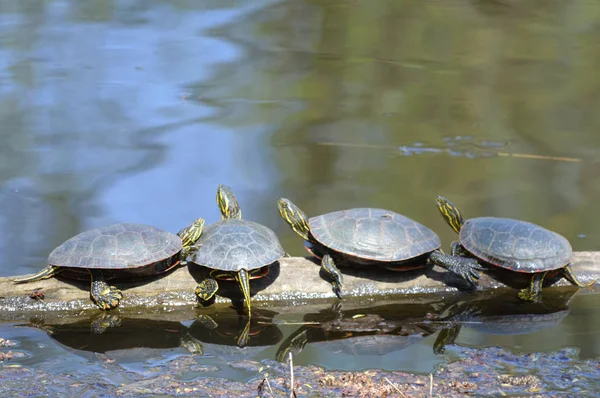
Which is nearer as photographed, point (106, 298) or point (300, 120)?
point (106, 298)

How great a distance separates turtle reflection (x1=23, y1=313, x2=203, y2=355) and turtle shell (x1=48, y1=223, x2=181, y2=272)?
0.35m

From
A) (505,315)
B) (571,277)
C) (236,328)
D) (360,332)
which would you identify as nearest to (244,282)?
(236,328)

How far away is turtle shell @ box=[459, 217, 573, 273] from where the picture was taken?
Result: 472cm

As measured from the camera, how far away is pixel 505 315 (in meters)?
4.73

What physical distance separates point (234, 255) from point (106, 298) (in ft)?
2.65

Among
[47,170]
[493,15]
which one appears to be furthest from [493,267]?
[493,15]

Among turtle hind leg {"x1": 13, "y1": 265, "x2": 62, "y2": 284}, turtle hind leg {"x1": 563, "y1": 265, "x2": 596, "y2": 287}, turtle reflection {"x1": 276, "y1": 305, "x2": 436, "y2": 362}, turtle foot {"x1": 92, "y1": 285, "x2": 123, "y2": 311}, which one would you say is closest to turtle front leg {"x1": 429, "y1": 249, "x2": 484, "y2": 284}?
turtle reflection {"x1": 276, "y1": 305, "x2": 436, "y2": 362}

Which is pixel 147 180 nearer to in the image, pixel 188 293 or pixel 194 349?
pixel 188 293

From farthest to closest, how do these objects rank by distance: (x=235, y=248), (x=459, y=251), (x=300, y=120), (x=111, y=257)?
(x=300, y=120)
(x=459, y=251)
(x=235, y=248)
(x=111, y=257)

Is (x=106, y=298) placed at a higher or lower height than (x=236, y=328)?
higher

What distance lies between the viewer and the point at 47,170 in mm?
7250

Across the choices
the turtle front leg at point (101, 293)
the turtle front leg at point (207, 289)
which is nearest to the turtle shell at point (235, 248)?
the turtle front leg at point (207, 289)

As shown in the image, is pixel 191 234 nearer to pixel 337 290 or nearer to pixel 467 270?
pixel 337 290

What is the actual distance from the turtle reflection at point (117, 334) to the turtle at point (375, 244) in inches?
40.0
